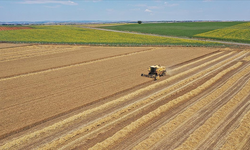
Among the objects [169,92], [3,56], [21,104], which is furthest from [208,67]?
[3,56]

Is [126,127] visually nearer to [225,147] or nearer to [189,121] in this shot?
[189,121]

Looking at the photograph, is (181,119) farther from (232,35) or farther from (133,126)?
(232,35)

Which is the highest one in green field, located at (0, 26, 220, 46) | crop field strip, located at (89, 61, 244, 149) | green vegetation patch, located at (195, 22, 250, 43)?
green vegetation patch, located at (195, 22, 250, 43)

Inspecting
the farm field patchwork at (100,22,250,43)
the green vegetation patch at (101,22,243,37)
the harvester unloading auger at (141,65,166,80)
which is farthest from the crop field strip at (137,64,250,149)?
the green vegetation patch at (101,22,243,37)

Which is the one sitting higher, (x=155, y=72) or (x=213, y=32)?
(x=213, y=32)

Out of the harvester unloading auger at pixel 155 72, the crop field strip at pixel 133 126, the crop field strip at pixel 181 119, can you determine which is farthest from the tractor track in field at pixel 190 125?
the harvester unloading auger at pixel 155 72

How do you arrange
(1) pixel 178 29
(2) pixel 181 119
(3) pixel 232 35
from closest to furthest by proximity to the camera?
1. (2) pixel 181 119
2. (3) pixel 232 35
3. (1) pixel 178 29

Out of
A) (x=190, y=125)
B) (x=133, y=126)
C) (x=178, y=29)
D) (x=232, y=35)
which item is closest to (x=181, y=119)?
(x=190, y=125)

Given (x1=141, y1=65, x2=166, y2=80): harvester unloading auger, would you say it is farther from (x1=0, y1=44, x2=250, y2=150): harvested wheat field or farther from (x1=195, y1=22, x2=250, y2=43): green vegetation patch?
(x1=195, y1=22, x2=250, y2=43): green vegetation patch
